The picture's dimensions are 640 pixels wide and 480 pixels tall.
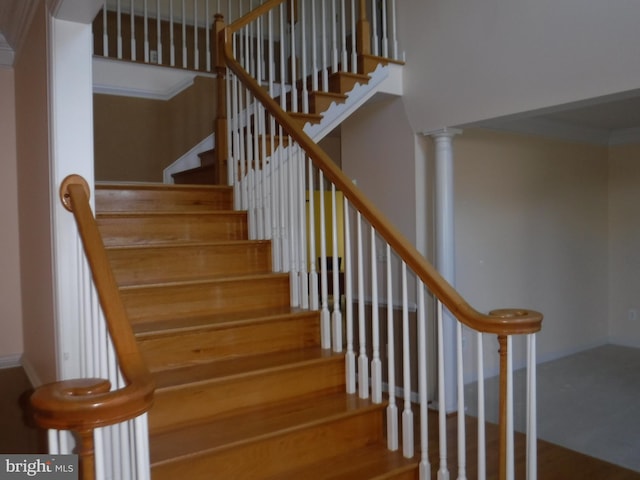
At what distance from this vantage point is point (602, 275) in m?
6.11

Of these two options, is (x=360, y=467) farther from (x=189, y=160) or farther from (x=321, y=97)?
(x=189, y=160)

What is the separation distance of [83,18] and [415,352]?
3.12 meters

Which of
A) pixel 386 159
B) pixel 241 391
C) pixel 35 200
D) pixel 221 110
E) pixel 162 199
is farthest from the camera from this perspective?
pixel 386 159

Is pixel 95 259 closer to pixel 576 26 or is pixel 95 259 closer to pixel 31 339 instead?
pixel 31 339

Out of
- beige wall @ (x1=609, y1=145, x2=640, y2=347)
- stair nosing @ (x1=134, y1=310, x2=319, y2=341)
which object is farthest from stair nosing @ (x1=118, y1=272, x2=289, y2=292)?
beige wall @ (x1=609, y1=145, x2=640, y2=347)

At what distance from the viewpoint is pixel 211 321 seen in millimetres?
2568

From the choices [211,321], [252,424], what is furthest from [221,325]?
[252,424]

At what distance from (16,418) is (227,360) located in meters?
1.16

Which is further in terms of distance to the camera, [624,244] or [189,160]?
[624,244]

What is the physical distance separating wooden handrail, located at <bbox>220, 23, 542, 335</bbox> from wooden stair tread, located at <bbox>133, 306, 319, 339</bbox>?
681mm

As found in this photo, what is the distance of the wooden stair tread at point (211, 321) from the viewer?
2391mm

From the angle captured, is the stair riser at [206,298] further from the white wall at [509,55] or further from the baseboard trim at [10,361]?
the white wall at [509,55]

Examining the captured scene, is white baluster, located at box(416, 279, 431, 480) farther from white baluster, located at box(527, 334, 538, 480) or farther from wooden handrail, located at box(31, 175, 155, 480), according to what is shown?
wooden handrail, located at box(31, 175, 155, 480)

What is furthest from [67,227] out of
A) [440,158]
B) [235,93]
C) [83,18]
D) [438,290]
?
[440,158]
